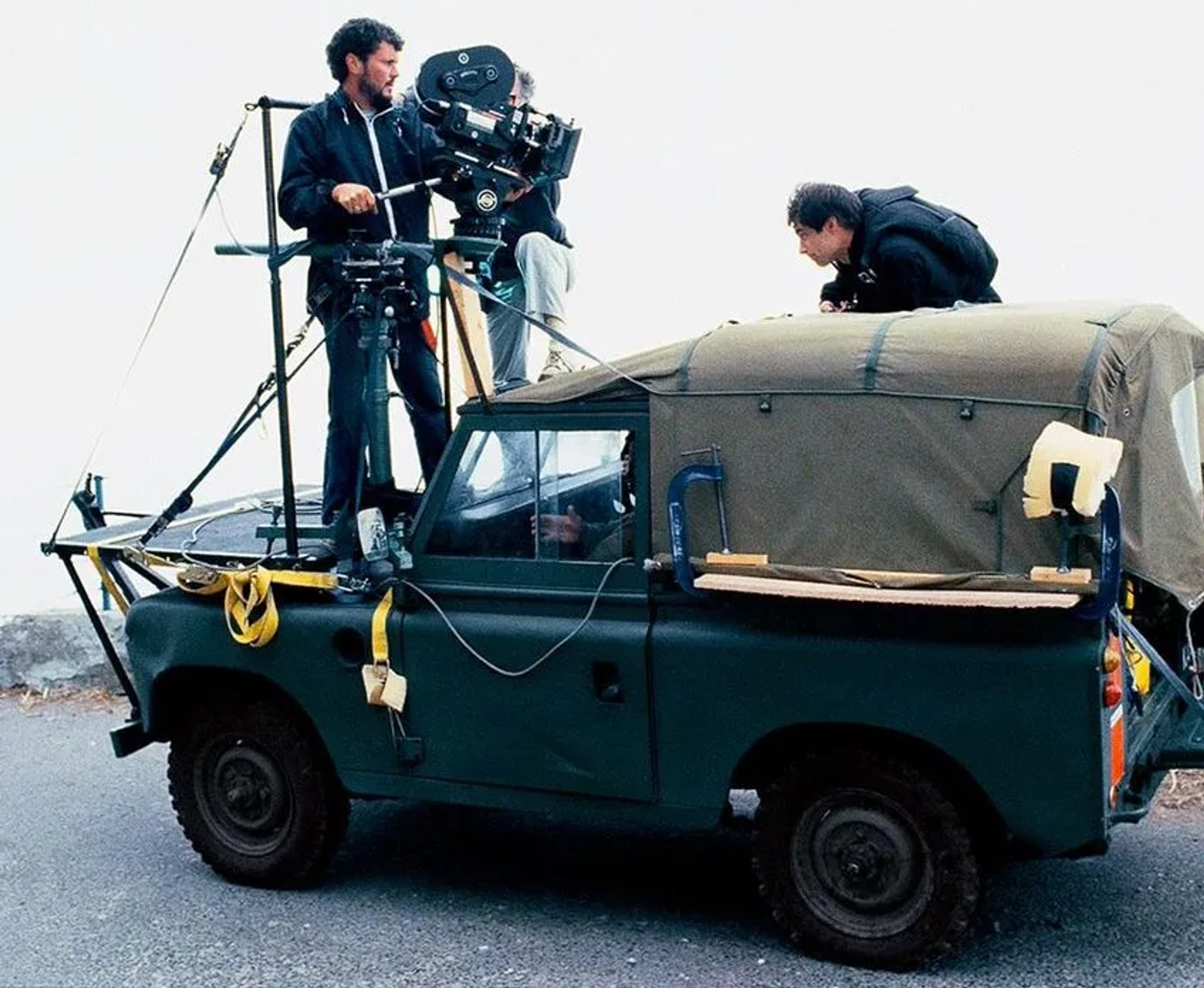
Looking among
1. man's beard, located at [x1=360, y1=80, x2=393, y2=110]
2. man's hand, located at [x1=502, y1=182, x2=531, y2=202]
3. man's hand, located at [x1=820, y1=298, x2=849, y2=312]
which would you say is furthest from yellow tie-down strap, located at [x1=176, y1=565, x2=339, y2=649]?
man's hand, located at [x1=820, y1=298, x2=849, y2=312]

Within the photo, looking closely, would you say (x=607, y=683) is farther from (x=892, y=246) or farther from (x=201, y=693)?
(x=892, y=246)

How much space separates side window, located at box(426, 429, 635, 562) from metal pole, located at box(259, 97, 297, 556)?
21.3 inches

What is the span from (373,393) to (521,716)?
1.29 metres

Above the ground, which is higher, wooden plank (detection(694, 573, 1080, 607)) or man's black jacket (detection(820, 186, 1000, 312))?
man's black jacket (detection(820, 186, 1000, 312))

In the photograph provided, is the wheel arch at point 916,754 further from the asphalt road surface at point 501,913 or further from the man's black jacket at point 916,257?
the man's black jacket at point 916,257

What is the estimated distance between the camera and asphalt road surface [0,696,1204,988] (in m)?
5.10

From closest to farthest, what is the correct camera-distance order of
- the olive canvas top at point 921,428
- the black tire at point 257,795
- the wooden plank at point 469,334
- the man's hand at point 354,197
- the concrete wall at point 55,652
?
the olive canvas top at point 921,428 < the wooden plank at point 469,334 < the black tire at point 257,795 < the man's hand at point 354,197 < the concrete wall at point 55,652

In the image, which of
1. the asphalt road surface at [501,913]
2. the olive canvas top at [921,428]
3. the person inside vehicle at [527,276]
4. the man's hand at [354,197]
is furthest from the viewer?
the person inside vehicle at [527,276]

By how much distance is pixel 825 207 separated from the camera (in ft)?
19.9

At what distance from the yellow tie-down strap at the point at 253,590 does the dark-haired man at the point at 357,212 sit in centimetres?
44

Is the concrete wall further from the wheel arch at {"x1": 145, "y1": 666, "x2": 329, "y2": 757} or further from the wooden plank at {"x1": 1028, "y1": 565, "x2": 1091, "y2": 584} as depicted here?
the wooden plank at {"x1": 1028, "y1": 565, "x2": 1091, "y2": 584}

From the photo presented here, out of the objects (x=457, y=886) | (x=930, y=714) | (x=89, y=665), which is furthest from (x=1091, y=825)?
(x=89, y=665)

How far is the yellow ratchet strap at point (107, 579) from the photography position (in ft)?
19.9

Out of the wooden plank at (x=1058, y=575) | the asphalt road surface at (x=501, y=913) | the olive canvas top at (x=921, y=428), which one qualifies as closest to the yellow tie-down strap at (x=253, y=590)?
the asphalt road surface at (x=501, y=913)
